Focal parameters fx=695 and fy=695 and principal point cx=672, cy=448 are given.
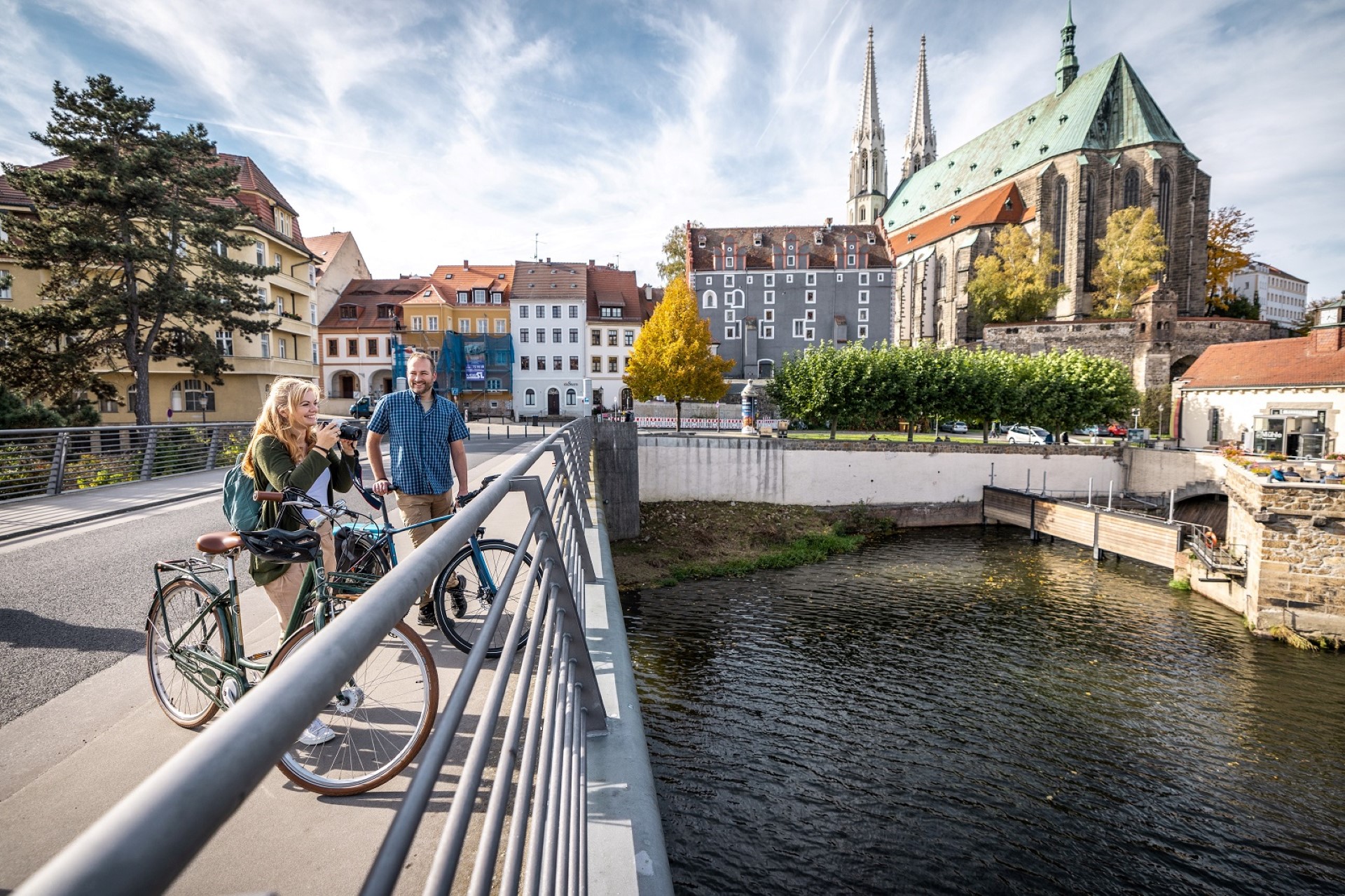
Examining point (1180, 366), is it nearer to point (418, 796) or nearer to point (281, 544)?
point (281, 544)

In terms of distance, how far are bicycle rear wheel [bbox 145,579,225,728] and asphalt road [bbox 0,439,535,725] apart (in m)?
0.94

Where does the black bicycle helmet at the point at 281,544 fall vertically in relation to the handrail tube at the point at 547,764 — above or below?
above

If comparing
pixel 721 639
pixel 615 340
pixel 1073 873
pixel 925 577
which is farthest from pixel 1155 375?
pixel 1073 873

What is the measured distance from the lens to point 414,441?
565 cm

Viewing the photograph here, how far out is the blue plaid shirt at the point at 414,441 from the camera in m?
5.66

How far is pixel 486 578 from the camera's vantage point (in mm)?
5039

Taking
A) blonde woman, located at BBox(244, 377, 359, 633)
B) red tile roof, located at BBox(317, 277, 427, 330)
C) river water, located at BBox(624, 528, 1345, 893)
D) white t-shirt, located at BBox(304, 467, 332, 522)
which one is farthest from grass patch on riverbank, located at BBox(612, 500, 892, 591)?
red tile roof, located at BBox(317, 277, 427, 330)

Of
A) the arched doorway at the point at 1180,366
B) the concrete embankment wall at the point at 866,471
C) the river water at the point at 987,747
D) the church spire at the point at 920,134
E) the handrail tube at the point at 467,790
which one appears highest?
the church spire at the point at 920,134

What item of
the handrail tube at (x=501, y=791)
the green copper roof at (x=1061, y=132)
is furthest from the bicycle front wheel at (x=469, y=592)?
the green copper roof at (x=1061, y=132)

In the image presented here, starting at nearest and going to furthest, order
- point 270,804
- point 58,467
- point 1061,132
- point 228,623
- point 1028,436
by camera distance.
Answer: point 270,804 → point 228,623 → point 58,467 → point 1028,436 → point 1061,132

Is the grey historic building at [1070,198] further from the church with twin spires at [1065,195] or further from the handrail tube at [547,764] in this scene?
the handrail tube at [547,764]

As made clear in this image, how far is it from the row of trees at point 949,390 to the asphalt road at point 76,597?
32.0 metres

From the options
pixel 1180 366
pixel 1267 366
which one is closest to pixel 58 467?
pixel 1267 366

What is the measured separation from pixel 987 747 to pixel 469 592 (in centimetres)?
1053
